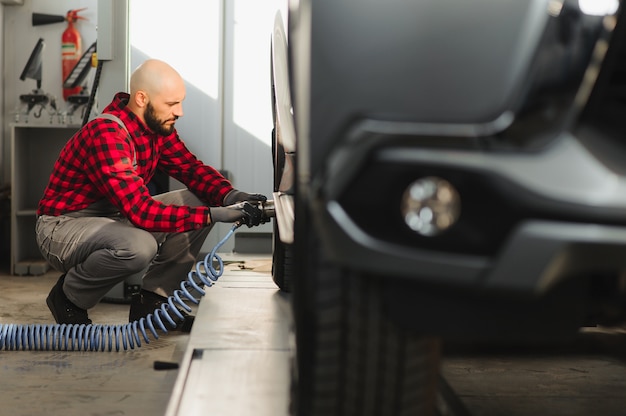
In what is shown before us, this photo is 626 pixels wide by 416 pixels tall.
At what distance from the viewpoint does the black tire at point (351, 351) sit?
1.13 m

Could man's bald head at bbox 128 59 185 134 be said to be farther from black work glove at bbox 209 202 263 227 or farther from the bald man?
black work glove at bbox 209 202 263 227

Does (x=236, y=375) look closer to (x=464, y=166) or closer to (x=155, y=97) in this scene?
(x=464, y=166)

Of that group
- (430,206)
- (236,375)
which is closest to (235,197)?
(236,375)

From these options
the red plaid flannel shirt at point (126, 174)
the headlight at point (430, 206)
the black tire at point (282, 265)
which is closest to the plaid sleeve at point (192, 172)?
the red plaid flannel shirt at point (126, 174)

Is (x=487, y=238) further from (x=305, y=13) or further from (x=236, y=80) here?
(x=236, y=80)

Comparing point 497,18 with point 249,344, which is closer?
point 497,18

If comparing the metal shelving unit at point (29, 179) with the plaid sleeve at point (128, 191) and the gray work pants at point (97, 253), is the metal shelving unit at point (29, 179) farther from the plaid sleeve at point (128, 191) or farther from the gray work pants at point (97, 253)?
the plaid sleeve at point (128, 191)

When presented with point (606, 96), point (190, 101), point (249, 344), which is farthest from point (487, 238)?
point (190, 101)

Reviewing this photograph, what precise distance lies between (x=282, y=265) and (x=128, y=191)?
673mm

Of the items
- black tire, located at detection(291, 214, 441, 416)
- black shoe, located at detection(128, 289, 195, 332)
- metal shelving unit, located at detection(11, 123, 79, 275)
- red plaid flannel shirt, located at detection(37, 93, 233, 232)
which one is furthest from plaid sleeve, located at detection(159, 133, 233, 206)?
black tire, located at detection(291, 214, 441, 416)

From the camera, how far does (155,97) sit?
Answer: 3230 millimetres

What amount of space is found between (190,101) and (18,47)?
2.14 m

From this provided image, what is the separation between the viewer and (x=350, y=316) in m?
1.13

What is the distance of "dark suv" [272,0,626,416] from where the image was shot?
3.17 ft
